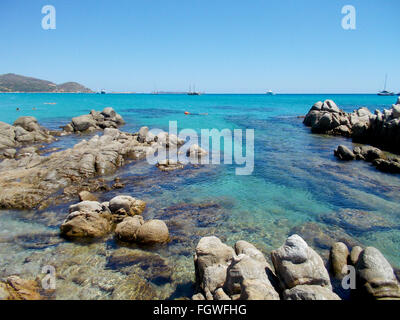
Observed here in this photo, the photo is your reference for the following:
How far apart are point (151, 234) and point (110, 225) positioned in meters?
2.52

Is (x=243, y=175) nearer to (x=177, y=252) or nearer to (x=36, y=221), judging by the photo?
(x=177, y=252)

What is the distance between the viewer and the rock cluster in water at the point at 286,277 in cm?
638

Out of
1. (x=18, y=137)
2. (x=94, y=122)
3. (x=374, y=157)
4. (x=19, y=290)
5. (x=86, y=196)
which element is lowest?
(x=19, y=290)

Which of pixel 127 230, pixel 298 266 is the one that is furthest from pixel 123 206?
pixel 298 266

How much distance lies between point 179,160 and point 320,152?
15491 millimetres

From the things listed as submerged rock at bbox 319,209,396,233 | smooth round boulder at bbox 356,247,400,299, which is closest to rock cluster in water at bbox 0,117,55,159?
submerged rock at bbox 319,209,396,233

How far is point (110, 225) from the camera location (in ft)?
39.7

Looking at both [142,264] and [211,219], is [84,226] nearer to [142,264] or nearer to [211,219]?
[142,264]

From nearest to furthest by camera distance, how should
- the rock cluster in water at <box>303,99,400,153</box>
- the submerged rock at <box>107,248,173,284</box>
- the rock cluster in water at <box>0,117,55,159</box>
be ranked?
1. the submerged rock at <box>107,248,173,284</box>
2. the rock cluster in water at <box>0,117,55,159</box>
3. the rock cluster in water at <box>303,99,400,153</box>

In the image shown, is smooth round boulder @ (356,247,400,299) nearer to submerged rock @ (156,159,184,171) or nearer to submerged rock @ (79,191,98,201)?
submerged rock @ (79,191,98,201)

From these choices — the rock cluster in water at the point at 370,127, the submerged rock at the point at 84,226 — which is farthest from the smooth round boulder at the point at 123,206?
the rock cluster in water at the point at 370,127

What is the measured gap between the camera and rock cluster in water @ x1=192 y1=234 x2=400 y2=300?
638cm

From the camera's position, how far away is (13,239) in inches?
436
